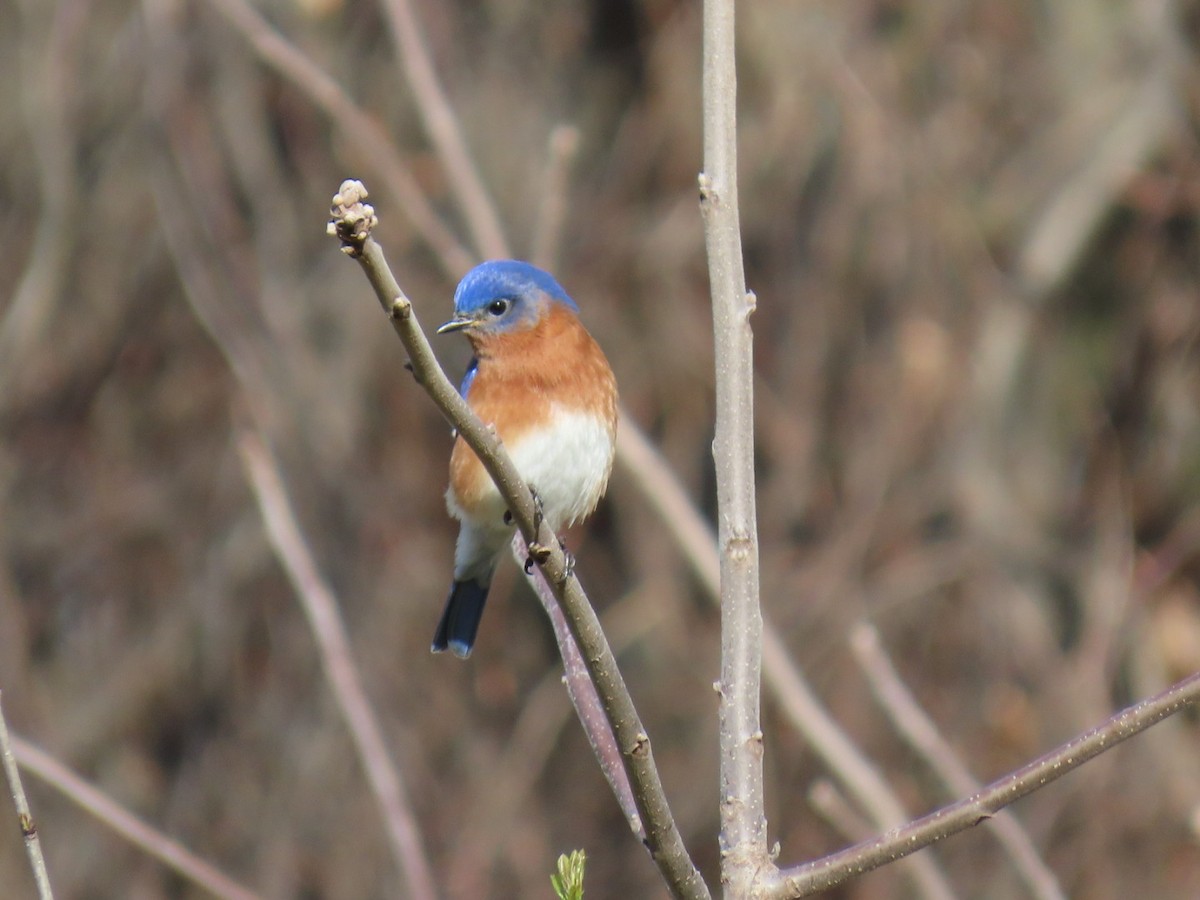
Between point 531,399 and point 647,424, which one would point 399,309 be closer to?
point 531,399

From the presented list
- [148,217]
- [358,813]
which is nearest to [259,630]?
[358,813]

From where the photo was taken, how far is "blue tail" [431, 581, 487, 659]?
3.47 metres

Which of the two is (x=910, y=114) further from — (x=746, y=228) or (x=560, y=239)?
(x=560, y=239)

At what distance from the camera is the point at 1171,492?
6.17m

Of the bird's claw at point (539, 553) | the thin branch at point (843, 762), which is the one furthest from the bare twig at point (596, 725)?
the thin branch at point (843, 762)

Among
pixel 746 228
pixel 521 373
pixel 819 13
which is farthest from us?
pixel 746 228

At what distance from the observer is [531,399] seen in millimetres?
3295

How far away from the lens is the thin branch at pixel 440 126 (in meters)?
3.74

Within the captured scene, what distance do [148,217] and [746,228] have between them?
2.52m

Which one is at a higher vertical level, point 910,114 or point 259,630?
point 910,114

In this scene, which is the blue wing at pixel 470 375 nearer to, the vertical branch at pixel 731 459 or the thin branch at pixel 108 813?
the thin branch at pixel 108 813

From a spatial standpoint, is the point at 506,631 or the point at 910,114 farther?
the point at 506,631

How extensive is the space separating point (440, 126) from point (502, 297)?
0.72 meters

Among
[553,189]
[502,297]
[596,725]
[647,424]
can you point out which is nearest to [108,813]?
[596,725]
